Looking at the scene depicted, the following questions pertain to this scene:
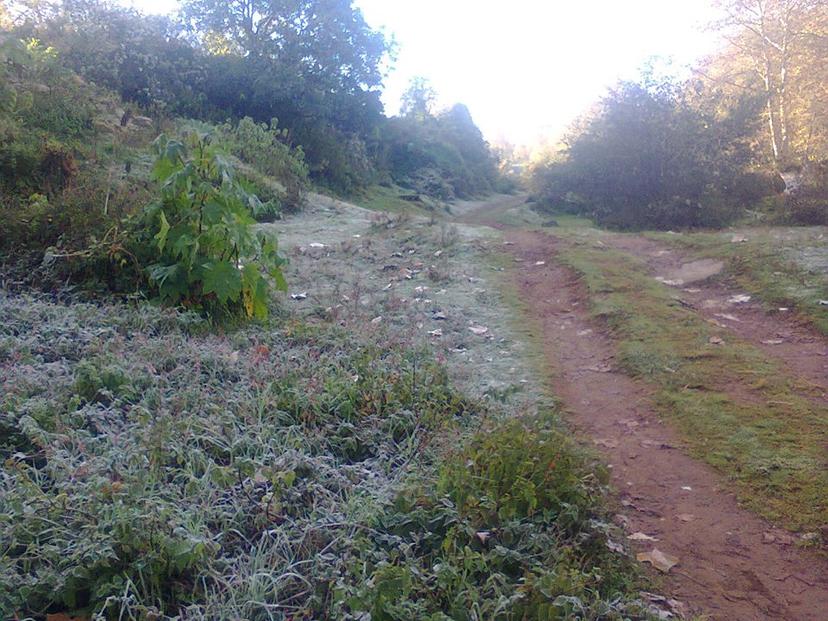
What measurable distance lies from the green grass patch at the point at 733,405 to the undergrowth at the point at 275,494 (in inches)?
40.8

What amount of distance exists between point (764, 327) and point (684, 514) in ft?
13.2

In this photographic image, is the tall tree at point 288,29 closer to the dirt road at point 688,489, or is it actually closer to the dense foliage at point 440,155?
the dense foliage at point 440,155

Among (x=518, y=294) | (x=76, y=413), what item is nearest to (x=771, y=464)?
(x=76, y=413)

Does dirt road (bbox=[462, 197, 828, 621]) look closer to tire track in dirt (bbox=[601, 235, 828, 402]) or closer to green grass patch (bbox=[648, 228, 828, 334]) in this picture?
tire track in dirt (bbox=[601, 235, 828, 402])

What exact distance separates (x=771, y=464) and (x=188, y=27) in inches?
905

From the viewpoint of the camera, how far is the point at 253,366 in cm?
473

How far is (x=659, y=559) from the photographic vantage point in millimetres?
3320

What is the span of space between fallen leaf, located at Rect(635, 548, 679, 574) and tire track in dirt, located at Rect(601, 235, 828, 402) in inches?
96.4

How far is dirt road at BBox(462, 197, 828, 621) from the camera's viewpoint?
122 inches

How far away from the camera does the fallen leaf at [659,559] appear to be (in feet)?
10.7

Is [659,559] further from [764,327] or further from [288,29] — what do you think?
[288,29]

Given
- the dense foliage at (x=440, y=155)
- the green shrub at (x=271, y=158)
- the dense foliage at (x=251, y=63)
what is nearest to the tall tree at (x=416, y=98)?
the dense foliage at (x=440, y=155)

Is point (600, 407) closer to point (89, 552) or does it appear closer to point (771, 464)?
point (771, 464)

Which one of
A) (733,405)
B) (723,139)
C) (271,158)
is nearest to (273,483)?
(733,405)
